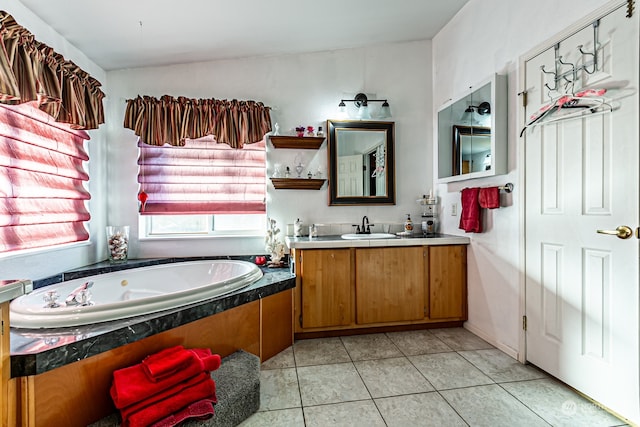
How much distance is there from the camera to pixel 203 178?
318 cm

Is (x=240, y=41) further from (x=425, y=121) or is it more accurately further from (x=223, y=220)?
(x=425, y=121)

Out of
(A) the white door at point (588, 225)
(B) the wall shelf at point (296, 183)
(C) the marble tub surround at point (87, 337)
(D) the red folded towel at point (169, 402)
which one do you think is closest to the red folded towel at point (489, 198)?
(A) the white door at point (588, 225)

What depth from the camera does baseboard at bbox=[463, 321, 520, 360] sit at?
93.3 inches

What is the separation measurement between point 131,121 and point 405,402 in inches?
121

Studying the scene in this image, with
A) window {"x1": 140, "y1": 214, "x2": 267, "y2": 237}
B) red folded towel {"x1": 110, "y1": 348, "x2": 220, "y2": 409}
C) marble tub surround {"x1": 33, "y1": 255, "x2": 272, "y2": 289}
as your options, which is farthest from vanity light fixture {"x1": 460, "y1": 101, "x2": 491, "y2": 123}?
red folded towel {"x1": 110, "y1": 348, "x2": 220, "y2": 409}

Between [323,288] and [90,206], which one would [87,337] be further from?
[90,206]

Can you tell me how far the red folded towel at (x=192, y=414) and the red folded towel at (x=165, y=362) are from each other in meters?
0.16

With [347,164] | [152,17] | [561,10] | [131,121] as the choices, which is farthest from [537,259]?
[131,121]

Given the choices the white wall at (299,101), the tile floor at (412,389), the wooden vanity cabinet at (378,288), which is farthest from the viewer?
the white wall at (299,101)

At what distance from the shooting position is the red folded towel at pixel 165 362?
1.45 metres

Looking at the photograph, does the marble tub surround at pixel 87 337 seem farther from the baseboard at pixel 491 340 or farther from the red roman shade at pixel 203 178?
the baseboard at pixel 491 340

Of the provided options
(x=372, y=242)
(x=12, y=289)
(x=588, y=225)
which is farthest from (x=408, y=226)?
(x=12, y=289)

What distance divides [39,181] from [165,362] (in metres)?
1.66

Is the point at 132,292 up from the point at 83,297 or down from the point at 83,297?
down
